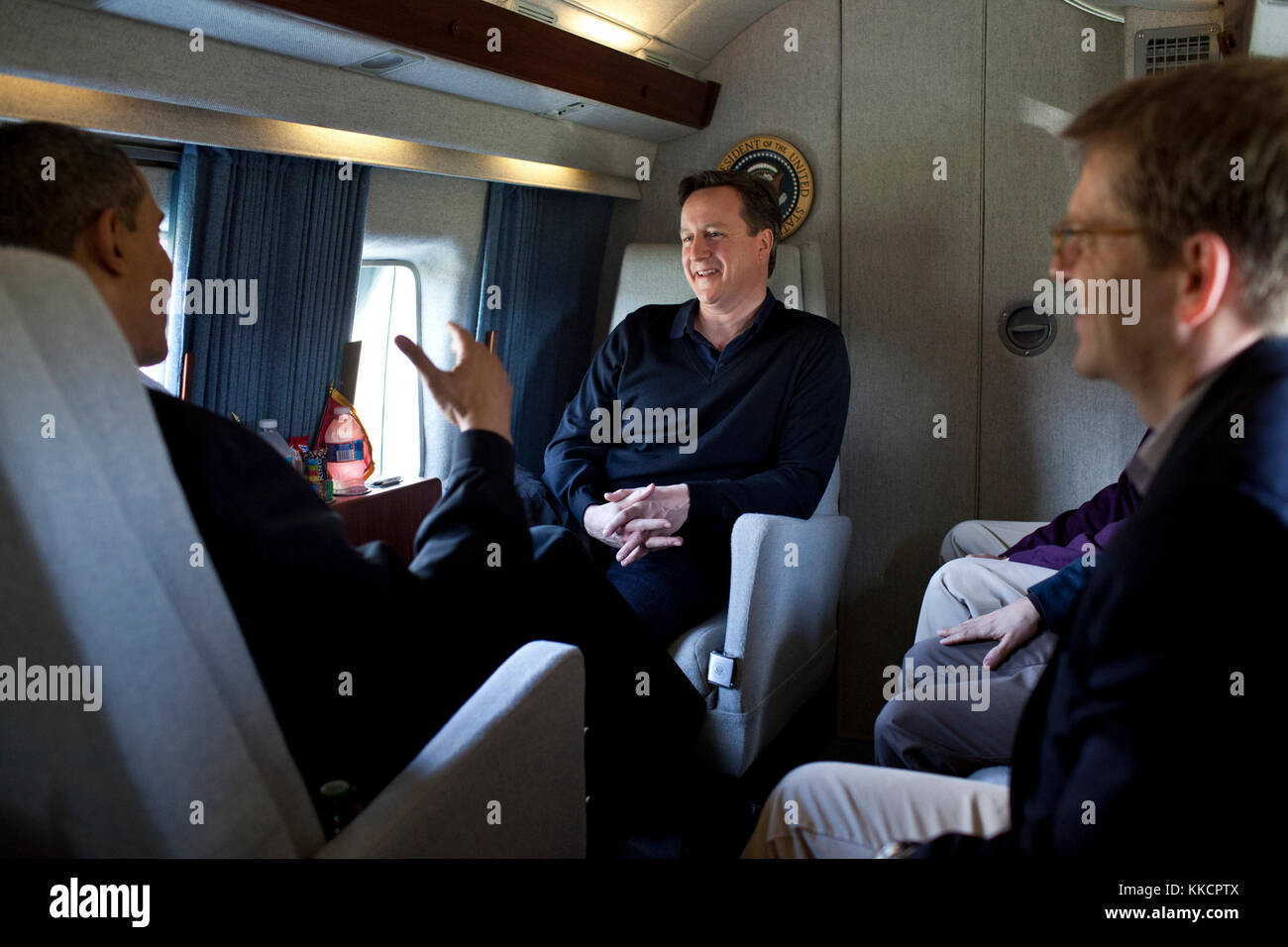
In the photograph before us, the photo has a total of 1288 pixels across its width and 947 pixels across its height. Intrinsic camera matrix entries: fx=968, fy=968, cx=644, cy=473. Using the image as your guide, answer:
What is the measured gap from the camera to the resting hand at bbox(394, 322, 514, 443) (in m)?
1.53

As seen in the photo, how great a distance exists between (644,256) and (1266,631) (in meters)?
2.96

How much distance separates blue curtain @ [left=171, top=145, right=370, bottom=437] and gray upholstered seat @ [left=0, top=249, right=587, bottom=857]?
153cm

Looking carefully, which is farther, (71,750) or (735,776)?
(735,776)

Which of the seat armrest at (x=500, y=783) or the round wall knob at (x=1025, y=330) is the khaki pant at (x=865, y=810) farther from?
the round wall knob at (x=1025, y=330)

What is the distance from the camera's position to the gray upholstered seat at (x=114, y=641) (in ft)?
2.99

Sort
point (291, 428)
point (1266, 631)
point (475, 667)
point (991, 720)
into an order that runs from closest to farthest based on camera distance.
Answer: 1. point (1266, 631)
2. point (475, 667)
3. point (991, 720)
4. point (291, 428)

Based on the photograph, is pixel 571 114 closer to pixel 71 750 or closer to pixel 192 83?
pixel 192 83

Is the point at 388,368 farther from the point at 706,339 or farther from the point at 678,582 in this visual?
the point at 678,582

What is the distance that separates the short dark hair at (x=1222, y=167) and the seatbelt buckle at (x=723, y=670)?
1.73 metres

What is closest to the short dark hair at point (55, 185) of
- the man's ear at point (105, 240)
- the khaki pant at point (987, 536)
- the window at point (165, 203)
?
the man's ear at point (105, 240)

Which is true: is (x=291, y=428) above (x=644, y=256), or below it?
below

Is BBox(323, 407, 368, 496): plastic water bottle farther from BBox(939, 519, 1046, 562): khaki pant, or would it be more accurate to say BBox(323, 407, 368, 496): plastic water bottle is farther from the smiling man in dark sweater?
BBox(939, 519, 1046, 562): khaki pant

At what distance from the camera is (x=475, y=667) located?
1.92m

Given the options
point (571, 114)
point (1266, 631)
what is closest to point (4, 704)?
point (1266, 631)
